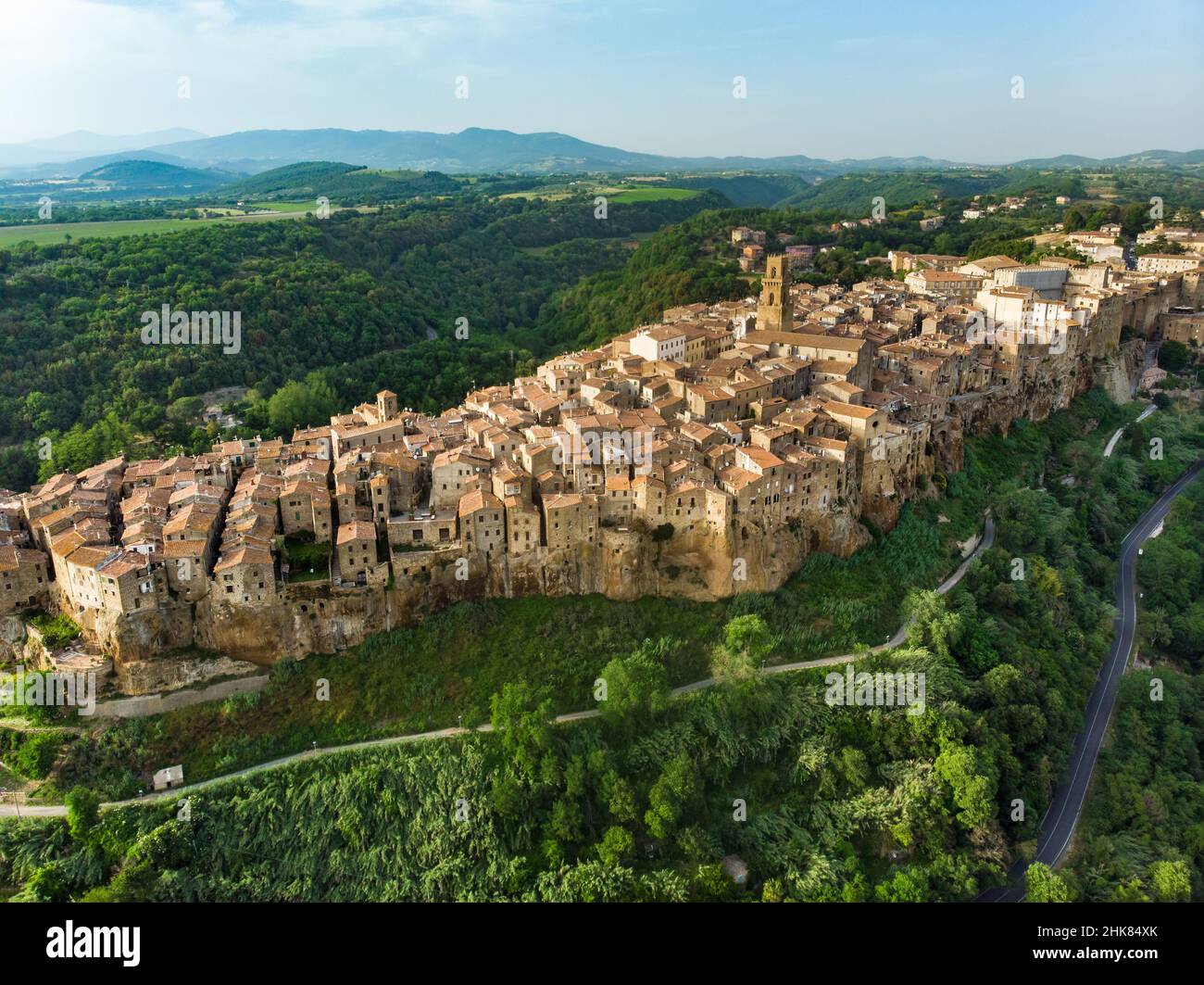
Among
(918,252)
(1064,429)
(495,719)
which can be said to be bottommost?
(495,719)

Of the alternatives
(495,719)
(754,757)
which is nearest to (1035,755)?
(754,757)

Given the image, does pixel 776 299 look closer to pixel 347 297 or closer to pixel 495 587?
pixel 495 587

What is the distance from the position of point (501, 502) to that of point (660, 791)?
1219 centimetres

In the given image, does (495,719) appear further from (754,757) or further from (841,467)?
(841,467)

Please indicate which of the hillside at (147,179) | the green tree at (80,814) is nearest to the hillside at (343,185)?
the hillside at (147,179)

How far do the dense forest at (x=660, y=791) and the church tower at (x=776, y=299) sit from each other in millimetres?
22556

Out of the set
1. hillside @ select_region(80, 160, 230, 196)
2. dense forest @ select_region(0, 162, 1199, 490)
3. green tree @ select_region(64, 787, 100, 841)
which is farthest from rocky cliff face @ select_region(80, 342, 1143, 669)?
hillside @ select_region(80, 160, 230, 196)

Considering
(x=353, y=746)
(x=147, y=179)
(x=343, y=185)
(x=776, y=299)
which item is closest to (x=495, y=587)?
(x=353, y=746)

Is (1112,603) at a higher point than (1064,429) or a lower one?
lower

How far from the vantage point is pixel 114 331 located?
61469mm

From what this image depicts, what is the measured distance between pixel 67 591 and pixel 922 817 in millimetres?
30979

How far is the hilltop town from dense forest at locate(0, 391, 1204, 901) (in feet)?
6.57

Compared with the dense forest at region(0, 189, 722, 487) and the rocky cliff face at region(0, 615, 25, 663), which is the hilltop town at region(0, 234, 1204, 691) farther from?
the dense forest at region(0, 189, 722, 487)

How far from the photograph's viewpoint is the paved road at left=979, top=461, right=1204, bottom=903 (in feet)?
96.4
